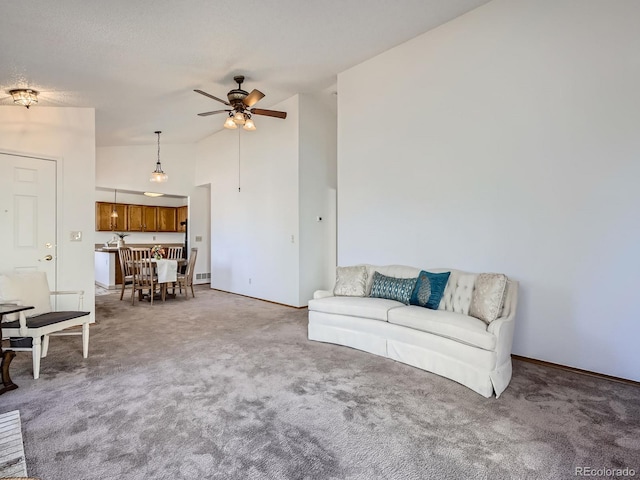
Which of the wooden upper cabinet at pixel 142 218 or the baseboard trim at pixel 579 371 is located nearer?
the baseboard trim at pixel 579 371

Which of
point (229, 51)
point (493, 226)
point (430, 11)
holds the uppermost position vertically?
point (430, 11)

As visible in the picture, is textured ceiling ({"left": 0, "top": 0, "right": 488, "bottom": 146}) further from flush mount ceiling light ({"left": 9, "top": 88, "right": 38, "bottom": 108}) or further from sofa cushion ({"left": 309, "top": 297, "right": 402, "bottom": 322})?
sofa cushion ({"left": 309, "top": 297, "right": 402, "bottom": 322})

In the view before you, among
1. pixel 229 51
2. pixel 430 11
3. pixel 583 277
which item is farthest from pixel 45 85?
pixel 583 277

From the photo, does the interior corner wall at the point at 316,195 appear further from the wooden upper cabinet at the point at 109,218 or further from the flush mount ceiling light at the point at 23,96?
the wooden upper cabinet at the point at 109,218

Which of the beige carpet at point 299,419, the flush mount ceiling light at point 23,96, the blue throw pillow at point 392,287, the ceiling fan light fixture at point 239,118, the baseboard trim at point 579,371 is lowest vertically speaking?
the beige carpet at point 299,419

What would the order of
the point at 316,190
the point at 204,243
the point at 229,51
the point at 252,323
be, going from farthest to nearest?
1. the point at 204,243
2. the point at 316,190
3. the point at 252,323
4. the point at 229,51

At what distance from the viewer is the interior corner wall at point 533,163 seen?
2.87 metres

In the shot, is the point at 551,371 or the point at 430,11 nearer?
the point at 551,371

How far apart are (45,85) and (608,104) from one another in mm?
5769

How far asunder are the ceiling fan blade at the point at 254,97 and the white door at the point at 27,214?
2.68m

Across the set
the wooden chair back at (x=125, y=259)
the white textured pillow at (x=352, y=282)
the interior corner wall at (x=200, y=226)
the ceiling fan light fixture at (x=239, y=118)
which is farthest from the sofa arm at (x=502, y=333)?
the interior corner wall at (x=200, y=226)

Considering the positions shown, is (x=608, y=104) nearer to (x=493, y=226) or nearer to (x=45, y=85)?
(x=493, y=226)

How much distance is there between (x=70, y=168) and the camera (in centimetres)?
463

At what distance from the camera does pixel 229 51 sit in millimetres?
3857
